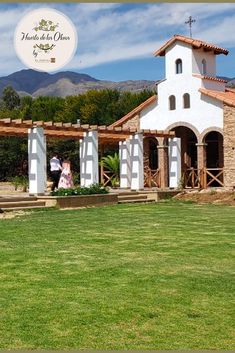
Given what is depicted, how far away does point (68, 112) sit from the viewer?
40500 millimetres

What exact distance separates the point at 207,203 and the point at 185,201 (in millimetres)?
1110

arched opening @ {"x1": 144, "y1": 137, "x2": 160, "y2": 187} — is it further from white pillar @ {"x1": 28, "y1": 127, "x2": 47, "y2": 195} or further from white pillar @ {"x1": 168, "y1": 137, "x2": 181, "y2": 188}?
white pillar @ {"x1": 28, "y1": 127, "x2": 47, "y2": 195}

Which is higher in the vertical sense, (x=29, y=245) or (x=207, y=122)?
(x=207, y=122)

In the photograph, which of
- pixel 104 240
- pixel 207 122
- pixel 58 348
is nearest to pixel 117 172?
pixel 207 122

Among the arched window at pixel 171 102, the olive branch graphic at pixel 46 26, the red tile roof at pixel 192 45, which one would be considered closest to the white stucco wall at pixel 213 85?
the red tile roof at pixel 192 45

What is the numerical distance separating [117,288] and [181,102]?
70.9 feet

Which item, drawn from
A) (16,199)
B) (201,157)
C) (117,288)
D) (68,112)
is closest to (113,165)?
(201,157)

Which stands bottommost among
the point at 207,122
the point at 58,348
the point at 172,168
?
the point at 58,348

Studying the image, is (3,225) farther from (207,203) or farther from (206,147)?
(206,147)

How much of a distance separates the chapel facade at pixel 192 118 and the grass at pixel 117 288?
1446 centimetres

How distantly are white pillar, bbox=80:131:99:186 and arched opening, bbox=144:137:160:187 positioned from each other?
655cm

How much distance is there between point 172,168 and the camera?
85.2ft

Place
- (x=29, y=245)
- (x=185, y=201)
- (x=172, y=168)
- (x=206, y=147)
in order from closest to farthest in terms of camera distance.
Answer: (x=29, y=245) < (x=185, y=201) < (x=172, y=168) < (x=206, y=147)

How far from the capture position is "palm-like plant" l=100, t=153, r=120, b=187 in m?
27.3
